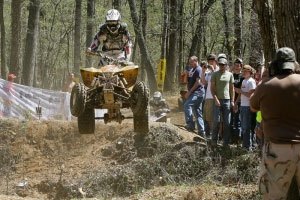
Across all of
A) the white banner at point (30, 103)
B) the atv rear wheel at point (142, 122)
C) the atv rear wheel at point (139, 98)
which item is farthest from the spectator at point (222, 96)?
the white banner at point (30, 103)

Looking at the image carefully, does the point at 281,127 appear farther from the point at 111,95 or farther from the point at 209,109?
the point at 209,109

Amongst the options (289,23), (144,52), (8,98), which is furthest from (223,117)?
(144,52)

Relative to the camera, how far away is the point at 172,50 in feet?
89.8

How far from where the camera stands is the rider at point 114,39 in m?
10.6

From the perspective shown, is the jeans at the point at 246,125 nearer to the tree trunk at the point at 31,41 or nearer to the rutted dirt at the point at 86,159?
the rutted dirt at the point at 86,159

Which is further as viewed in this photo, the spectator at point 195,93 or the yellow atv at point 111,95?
the spectator at point 195,93

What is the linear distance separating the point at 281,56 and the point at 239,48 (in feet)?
58.7

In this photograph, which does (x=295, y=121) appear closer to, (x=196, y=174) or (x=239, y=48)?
(x=196, y=174)

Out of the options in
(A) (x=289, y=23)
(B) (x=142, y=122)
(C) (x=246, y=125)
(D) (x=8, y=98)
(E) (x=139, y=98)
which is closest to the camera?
(A) (x=289, y=23)

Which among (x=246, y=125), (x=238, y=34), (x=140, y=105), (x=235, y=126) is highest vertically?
(x=238, y=34)

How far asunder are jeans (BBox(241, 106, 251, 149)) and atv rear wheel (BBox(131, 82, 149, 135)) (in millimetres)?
2199

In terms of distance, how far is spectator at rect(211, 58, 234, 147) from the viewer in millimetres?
11281

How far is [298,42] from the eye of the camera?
7094 mm

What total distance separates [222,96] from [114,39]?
8.50 feet
